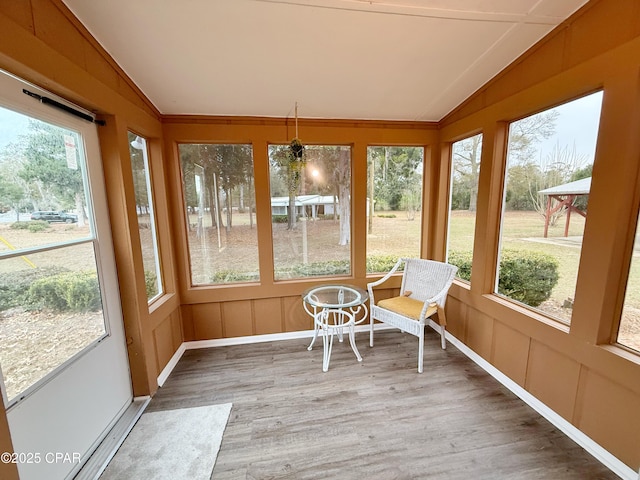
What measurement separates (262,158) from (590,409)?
300 centimetres

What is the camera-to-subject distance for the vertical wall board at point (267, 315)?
2709mm

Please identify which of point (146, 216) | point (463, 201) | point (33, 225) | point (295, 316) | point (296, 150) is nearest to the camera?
point (33, 225)

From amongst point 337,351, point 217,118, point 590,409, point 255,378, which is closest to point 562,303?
point 590,409

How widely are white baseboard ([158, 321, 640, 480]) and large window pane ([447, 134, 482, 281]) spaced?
77 cm

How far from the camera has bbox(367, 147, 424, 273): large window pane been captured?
2801 mm

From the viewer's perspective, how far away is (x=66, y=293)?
137 cm

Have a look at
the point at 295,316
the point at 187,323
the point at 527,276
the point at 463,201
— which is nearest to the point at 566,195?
the point at 527,276

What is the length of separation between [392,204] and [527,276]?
139cm

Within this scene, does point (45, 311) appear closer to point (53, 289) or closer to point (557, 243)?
point (53, 289)

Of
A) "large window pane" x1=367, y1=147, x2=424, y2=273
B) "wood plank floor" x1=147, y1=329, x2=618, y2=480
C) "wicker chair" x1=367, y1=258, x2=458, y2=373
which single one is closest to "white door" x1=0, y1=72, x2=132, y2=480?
"wood plank floor" x1=147, y1=329, x2=618, y2=480

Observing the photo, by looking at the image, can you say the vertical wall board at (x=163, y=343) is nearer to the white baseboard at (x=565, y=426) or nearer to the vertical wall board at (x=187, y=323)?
the vertical wall board at (x=187, y=323)

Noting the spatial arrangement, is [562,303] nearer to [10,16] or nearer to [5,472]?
[5,472]

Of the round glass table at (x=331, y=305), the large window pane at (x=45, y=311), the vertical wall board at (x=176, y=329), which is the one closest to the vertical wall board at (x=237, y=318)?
the vertical wall board at (x=176, y=329)

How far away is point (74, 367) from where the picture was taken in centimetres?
140
